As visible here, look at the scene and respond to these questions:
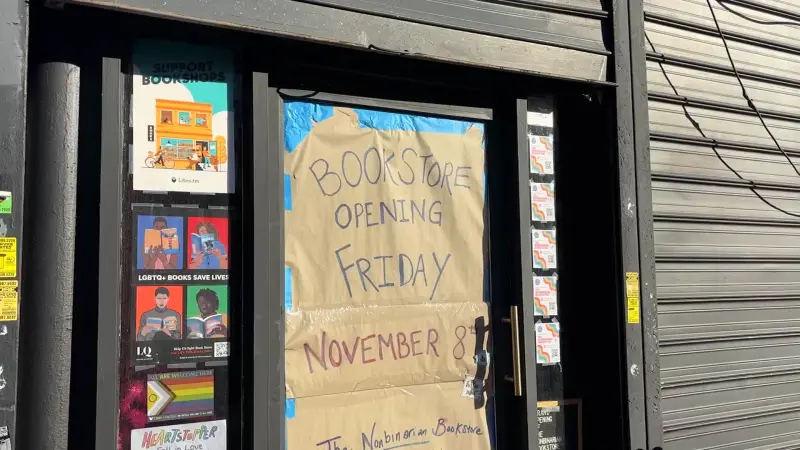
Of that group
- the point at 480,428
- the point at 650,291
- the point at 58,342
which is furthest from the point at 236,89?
the point at 650,291

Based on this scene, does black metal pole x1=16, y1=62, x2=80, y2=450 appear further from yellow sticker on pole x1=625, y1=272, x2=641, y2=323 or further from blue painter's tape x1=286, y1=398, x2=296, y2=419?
yellow sticker on pole x1=625, y1=272, x2=641, y2=323

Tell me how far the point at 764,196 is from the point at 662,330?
49.4 inches

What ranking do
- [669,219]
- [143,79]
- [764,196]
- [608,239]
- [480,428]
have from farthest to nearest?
[764,196] → [669,219] → [608,239] → [480,428] → [143,79]

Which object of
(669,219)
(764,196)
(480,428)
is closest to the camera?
(480,428)

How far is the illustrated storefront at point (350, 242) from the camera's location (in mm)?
2713

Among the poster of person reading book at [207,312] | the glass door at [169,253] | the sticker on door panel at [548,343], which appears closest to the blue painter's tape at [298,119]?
the glass door at [169,253]

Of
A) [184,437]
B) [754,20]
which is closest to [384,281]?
[184,437]

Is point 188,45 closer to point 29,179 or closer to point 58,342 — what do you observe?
point 29,179

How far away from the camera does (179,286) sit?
110 inches

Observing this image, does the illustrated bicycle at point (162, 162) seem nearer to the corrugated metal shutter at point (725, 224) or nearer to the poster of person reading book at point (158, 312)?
the poster of person reading book at point (158, 312)

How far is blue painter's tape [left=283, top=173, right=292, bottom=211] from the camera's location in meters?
3.03

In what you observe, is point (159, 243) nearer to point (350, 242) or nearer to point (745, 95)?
point (350, 242)

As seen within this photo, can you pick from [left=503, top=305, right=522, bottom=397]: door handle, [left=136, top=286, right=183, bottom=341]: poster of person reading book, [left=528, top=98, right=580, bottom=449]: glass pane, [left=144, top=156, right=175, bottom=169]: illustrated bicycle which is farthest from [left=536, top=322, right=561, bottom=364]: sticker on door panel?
[left=144, top=156, right=175, bottom=169]: illustrated bicycle

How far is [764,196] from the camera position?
4.37 metres
